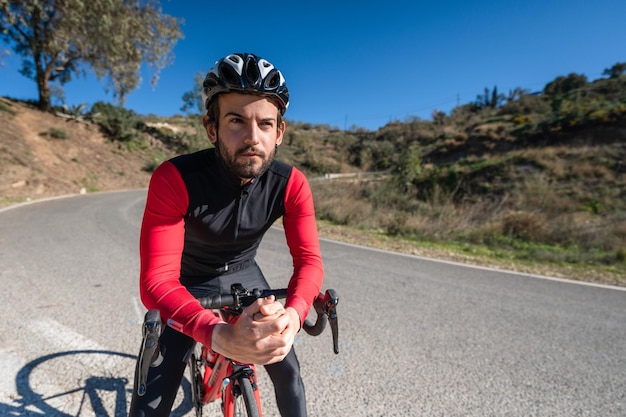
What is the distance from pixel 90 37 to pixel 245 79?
26.2 meters

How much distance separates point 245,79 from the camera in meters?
1.52

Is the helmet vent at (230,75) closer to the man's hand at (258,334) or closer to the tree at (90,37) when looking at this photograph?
the man's hand at (258,334)

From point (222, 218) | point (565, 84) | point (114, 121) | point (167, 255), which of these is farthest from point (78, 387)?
point (565, 84)

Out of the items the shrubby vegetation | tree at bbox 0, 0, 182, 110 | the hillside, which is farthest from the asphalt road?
tree at bbox 0, 0, 182, 110

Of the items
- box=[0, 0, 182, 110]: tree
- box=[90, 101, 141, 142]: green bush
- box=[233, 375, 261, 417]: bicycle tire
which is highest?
box=[0, 0, 182, 110]: tree

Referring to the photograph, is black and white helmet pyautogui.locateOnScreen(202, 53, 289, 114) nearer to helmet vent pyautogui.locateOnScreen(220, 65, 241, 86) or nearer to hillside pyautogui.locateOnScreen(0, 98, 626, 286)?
helmet vent pyautogui.locateOnScreen(220, 65, 241, 86)

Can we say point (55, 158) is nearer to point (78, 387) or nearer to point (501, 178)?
point (78, 387)

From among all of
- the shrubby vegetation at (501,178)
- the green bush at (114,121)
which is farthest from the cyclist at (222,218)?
the green bush at (114,121)

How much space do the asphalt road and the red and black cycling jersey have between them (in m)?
1.16

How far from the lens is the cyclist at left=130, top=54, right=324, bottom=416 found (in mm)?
1410

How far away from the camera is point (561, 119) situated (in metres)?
26.3

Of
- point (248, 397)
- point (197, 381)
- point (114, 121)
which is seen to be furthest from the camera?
point (114, 121)

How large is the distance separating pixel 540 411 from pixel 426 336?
112cm

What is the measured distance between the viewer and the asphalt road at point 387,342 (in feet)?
7.45
